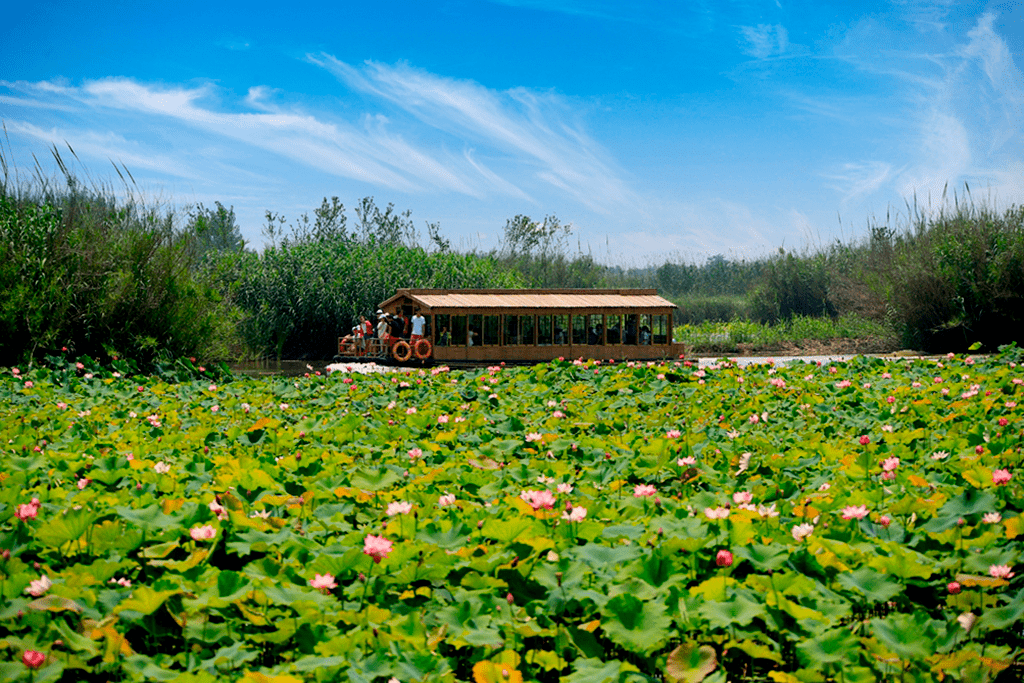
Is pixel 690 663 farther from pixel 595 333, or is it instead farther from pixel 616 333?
pixel 616 333

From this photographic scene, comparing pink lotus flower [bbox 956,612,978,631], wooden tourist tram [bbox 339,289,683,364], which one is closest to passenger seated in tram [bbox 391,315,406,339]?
wooden tourist tram [bbox 339,289,683,364]

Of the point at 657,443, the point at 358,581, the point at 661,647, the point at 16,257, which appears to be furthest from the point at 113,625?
the point at 16,257

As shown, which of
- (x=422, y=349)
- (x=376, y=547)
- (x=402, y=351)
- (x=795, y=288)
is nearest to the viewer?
(x=376, y=547)

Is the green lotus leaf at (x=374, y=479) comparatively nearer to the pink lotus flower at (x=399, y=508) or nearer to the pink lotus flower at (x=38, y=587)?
the pink lotus flower at (x=399, y=508)

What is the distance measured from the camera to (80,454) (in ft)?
11.3

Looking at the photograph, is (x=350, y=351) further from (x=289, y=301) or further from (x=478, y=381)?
(x=478, y=381)

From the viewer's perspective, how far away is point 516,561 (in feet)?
7.27

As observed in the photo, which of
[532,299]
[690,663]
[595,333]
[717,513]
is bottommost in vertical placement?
[690,663]

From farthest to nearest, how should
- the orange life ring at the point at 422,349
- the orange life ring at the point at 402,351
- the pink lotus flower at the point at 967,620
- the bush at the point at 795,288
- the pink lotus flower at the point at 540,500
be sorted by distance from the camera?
1. the bush at the point at 795,288
2. the orange life ring at the point at 402,351
3. the orange life ring at the point at 422,349
4. the pink lotus flower at the point at 540,500
5. the pink lotus flower at the point at 967,620

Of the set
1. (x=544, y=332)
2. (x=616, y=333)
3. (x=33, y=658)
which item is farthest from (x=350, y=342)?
(x=33, y=658)

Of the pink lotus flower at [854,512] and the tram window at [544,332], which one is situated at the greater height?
the tram window at [544,332]

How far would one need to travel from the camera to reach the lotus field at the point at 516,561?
1813mm

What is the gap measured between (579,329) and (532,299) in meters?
1.89

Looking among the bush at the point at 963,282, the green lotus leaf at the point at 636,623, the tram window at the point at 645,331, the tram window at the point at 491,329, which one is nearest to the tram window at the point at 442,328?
the tram window at the point at 491,329
